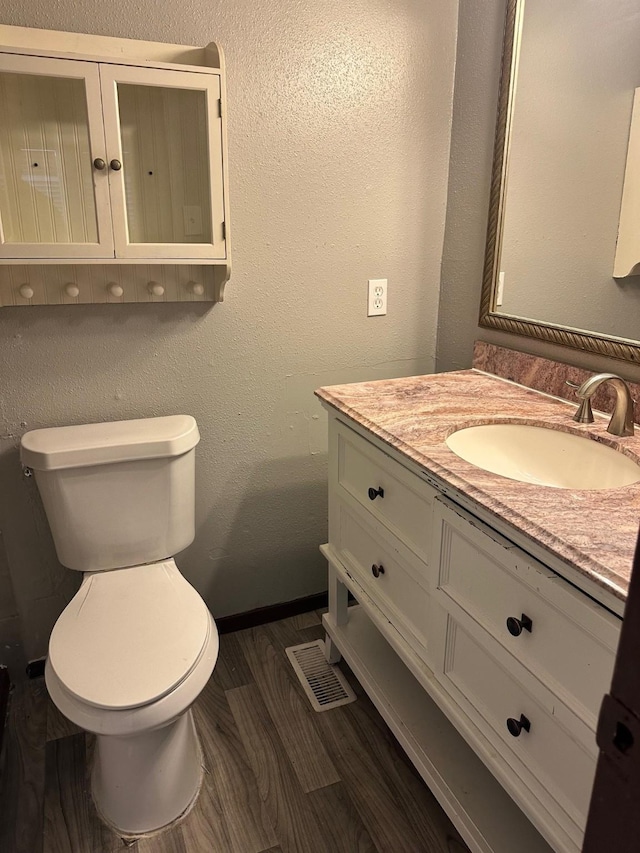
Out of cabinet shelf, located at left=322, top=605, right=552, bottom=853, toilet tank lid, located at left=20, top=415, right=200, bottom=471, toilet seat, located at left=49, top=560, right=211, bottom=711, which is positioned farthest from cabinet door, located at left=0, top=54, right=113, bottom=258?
cabinet shelf, located at left=322, top=605, right=552, bottom=853

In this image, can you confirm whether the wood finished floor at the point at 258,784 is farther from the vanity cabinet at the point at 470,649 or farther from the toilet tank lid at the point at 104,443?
the toilet tank lid at the point at 104,443

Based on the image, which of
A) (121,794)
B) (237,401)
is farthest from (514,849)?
(237,401)

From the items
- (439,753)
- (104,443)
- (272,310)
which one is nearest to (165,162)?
(272,310)

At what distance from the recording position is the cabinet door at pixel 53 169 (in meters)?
1.35

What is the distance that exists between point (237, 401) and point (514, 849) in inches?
50.5

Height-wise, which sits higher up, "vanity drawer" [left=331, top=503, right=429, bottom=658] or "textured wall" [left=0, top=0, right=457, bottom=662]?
"textured wall" [left=0, top=0, right=457, bottom=662]

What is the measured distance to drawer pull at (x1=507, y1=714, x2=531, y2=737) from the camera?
3.35ft

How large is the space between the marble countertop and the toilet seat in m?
0.62

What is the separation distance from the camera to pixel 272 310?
1.81m

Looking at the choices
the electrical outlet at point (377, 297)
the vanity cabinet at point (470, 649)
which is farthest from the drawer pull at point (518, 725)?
the electrical outlet at point (377, 297)

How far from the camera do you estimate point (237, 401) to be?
1.85m

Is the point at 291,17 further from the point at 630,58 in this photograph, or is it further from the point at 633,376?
the point at 633,376

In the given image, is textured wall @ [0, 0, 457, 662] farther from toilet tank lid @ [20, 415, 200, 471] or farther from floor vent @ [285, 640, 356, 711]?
floor vent @ [285, 640, 356, 711]

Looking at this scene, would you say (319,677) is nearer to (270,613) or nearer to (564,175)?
(270,613)
